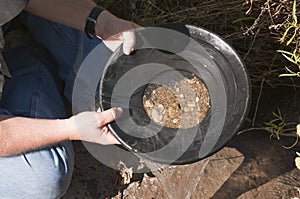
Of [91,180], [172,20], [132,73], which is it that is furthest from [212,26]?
[91,180]

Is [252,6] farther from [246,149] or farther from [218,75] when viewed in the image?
[246,149]

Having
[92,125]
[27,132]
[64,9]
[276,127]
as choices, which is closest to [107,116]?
[92,125]

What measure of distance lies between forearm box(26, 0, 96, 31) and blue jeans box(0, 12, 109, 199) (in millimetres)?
91

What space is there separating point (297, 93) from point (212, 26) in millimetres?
302

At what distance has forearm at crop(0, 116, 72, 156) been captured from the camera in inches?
54.2

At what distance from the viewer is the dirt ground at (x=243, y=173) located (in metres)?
1.60

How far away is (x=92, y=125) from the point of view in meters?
1.37

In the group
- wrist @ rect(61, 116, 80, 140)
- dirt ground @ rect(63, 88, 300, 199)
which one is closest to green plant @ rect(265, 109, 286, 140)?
dirt ground @ rect(63, 88, 300, 199)

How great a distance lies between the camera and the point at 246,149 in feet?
5.48

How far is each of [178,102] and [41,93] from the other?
37cm

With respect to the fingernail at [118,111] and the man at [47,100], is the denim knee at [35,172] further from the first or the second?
the fingernail at [118,111]

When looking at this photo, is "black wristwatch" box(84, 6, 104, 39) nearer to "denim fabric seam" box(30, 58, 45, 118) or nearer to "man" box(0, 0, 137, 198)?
"man" box(0, 0, 137, 198)

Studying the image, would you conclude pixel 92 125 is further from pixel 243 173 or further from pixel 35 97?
pixel 243 173

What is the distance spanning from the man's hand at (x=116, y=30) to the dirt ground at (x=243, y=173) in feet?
1.37
